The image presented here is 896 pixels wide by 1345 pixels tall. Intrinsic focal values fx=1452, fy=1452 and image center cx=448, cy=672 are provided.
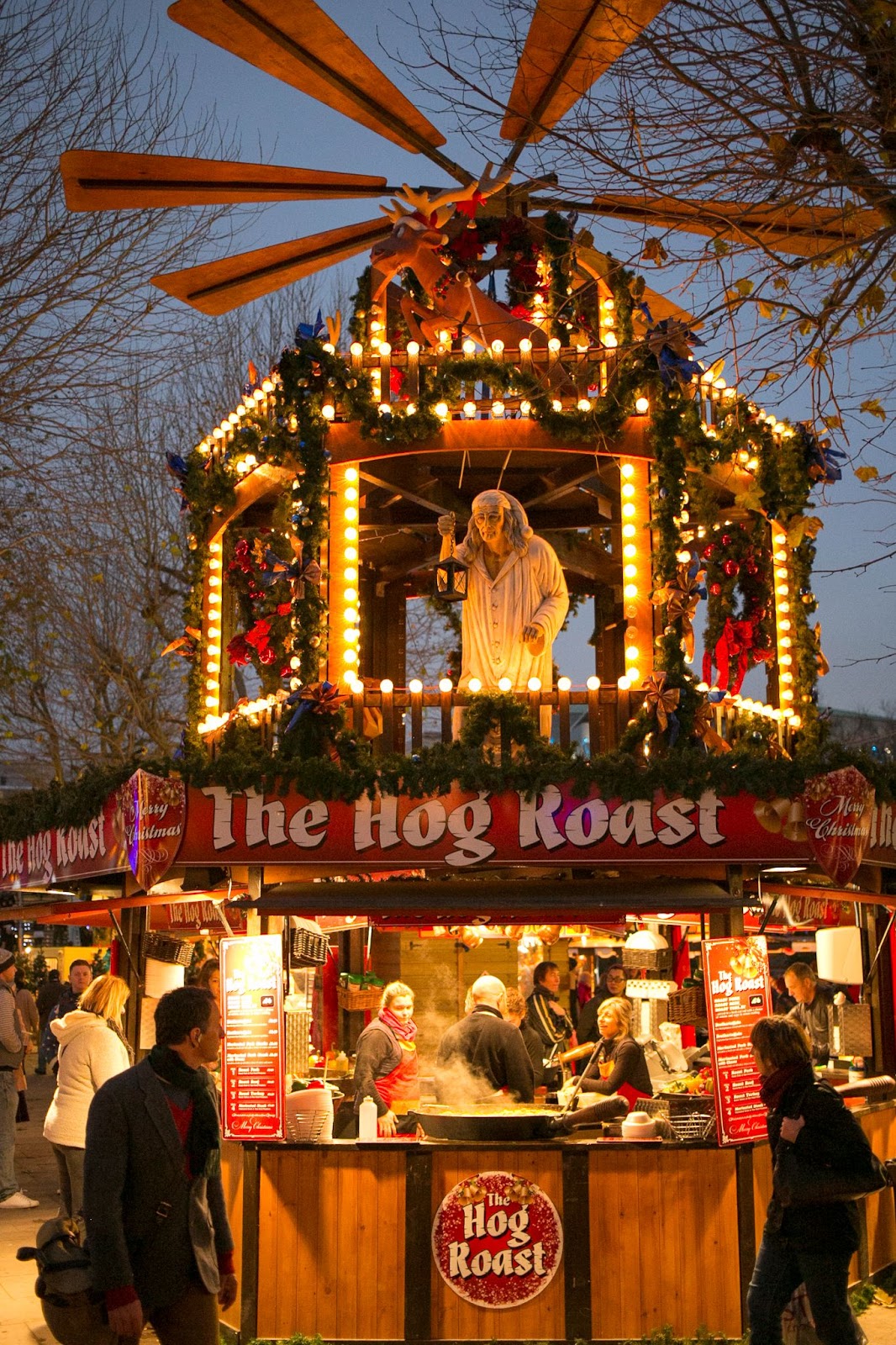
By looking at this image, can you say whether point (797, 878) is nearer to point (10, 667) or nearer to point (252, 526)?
point (252, 526)

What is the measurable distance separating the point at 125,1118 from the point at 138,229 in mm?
9499

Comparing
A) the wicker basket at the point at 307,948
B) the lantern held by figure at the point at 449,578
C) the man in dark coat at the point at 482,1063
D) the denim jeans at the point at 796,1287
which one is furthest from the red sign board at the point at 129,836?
the denim jeans at the point at 796,1287

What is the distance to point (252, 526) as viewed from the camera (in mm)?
14281

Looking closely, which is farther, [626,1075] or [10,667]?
[10,667]

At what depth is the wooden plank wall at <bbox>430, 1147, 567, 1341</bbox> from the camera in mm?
8961

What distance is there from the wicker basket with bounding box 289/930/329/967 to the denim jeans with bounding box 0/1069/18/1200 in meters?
3.48

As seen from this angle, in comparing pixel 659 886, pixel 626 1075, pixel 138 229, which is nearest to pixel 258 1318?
pixel 626 1075

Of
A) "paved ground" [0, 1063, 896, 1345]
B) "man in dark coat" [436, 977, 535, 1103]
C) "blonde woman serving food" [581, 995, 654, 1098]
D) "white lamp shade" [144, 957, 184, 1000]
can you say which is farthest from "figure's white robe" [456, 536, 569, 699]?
"paved ground" [0, 1063, 896, 1345]

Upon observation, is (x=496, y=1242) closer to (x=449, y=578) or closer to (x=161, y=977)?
(x=161, y=977)

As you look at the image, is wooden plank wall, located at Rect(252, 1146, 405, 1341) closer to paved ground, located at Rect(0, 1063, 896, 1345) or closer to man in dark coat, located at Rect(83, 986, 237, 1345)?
paved ground, located at Rect(0, 1063, 896, 1345)

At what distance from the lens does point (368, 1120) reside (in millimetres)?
9383

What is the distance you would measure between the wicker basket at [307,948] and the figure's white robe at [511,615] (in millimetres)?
2474

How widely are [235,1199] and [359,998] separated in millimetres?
5238

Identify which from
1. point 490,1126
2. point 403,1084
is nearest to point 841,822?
point 490,1126
